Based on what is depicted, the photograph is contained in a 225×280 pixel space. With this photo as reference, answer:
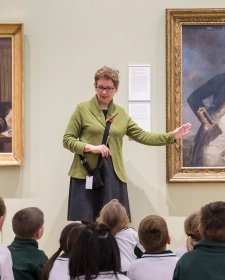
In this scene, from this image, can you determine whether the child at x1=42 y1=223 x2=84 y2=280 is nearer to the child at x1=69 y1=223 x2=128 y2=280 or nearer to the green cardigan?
the child at x1=69 y1=223 x2=128 y2=280

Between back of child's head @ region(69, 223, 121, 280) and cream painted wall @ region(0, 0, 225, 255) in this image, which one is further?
cream painted wall @ region(0, 0, 225, 255)

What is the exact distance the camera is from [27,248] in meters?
4.28

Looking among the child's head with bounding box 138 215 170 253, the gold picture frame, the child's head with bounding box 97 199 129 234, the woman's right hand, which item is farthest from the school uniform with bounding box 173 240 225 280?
the gold picture frame

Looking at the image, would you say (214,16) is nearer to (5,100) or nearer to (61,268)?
(5,100)

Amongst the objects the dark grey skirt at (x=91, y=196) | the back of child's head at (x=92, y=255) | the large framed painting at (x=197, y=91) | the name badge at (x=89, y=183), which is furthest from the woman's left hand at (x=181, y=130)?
the back of child's head at (x=92, y=255)

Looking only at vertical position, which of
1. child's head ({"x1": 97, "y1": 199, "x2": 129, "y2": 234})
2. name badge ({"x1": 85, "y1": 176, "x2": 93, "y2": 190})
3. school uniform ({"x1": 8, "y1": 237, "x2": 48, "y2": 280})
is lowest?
school uniform ({"x1": 8, "y1": 237, "x2": 48, "y2": 280})

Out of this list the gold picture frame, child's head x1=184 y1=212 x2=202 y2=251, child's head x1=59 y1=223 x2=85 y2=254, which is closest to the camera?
child's head x1=59 y1=223 x2=85 y2=254

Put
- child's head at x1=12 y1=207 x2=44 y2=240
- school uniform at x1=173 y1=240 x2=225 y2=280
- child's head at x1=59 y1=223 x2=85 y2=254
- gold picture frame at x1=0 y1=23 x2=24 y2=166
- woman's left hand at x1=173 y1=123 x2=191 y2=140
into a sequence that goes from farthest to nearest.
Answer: gold picture frame at x1=0 y1=23 x2=24 y2=166, woman's left hand at x1=173 y1=123 x2=191 y2=140, child's head at x1=12 y1=207 x2=44 y2=240, child's head at x1=59 y1=223 x2=85 y2=254, school uniform at x1=173 y1=240 x2=225 y2=280

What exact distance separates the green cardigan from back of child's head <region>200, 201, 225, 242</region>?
91.2 inches

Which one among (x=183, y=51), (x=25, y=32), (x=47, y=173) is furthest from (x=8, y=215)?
(x=183, y=51)

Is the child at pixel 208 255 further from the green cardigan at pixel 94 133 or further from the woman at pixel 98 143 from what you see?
the green cardigan at pixel 94 133

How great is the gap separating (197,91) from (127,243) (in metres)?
2.37

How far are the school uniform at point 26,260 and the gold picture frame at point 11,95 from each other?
2225 mm

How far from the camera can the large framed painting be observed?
648 centimetres
